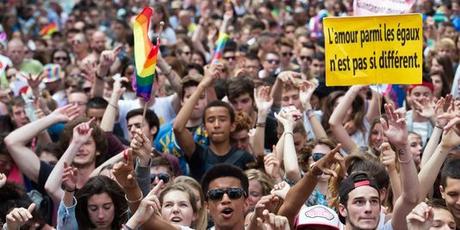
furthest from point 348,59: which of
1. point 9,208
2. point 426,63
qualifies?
point 426,63

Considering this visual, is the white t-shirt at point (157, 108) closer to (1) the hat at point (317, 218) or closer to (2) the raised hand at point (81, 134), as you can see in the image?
(2) the raised hand at point (81, 134)

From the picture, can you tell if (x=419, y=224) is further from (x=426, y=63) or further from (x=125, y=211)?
(x=426, y=63)

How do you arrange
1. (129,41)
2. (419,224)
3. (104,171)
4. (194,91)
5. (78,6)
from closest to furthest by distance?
(419,224) < (104,171) < (194,91) < (129,41) < (78,6)

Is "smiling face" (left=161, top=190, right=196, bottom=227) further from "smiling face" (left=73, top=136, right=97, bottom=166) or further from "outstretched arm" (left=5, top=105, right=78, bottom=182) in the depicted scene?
"outstretched arm" (left=5, top=105, right=78, bottom=182)

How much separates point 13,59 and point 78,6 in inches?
499

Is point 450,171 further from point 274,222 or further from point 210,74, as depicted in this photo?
point 210,74

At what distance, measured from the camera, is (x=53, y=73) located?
1652cm

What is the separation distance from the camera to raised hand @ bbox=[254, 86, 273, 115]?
37.3 feet

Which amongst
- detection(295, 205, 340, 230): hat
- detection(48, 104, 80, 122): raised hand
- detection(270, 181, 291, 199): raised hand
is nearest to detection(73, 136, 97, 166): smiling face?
detection(48, 104, 80, 122): raised hand

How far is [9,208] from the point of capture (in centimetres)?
889

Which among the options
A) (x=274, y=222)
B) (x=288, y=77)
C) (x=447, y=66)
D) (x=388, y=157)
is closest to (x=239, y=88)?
(x=288, y=77)

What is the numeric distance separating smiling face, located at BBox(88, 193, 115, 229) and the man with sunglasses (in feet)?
1.97

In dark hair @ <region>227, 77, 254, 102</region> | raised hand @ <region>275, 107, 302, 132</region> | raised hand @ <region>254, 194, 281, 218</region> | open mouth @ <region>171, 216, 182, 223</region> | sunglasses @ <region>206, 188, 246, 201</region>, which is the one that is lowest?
open mouth @ <region>171, 216, 182, 223</region>

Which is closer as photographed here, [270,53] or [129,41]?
[270,53]
